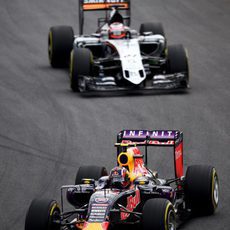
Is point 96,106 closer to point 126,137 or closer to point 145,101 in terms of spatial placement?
point 145,101

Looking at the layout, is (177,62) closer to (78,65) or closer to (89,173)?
(78,65)

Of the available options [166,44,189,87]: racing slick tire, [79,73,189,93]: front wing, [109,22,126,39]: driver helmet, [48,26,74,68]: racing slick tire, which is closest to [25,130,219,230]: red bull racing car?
[79,73,189,93]: front wing

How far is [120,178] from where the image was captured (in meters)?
14.6

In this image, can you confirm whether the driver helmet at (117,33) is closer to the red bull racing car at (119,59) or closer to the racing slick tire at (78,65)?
the red bull racing car at (119,59)

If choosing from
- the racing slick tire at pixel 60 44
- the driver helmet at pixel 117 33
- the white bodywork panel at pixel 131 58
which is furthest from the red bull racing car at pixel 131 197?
the racing slick tire at pixel 60 44

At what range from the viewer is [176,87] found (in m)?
25.3

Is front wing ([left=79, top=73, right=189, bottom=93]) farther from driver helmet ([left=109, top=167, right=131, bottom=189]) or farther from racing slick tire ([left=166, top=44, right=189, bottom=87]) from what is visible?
driver helmet ([left=109, top=167, right=131, bottom=189])

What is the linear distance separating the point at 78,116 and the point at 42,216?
923 centimetres

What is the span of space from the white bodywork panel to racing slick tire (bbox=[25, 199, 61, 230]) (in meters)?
11.1

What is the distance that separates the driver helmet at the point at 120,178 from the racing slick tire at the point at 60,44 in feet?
47.2

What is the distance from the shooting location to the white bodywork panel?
2483 cm

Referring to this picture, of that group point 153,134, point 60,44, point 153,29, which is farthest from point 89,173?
point 153,29

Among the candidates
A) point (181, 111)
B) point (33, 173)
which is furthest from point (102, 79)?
point (33, 173)

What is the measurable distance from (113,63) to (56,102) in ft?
8.40
